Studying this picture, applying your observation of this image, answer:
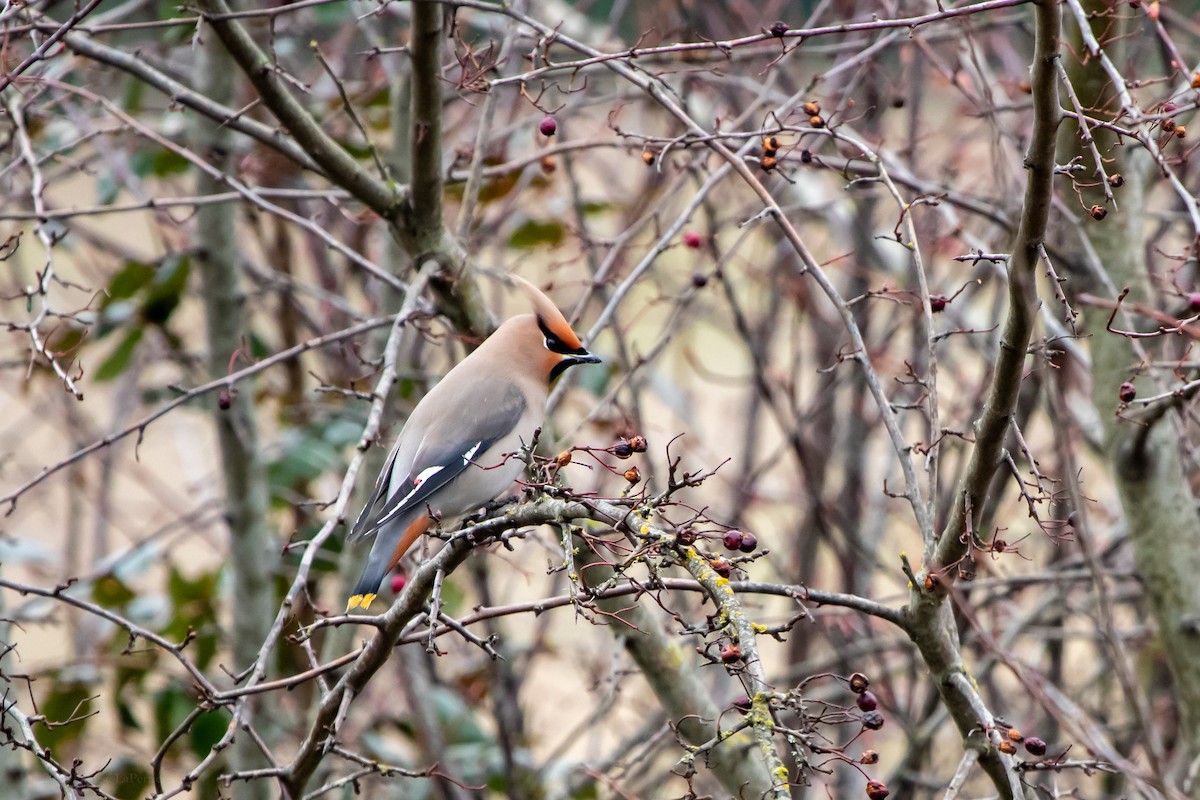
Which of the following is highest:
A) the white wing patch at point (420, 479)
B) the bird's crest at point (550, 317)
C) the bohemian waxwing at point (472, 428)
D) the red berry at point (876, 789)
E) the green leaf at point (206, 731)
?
the bird's crest at point (550, 317)

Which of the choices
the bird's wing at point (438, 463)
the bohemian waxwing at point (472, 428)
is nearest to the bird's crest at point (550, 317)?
the bohemian waxwing at point (472, 428)

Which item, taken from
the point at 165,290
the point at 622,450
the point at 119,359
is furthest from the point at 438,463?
the point at 119,359

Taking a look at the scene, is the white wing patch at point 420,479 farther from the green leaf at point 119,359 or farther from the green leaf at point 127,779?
the green leaf at point 119,359

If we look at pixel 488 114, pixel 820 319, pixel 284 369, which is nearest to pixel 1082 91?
pixel 488 114

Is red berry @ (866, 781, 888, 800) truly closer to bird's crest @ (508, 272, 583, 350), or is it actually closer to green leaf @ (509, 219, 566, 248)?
bird's crest @ (508, 272, 583, 350)

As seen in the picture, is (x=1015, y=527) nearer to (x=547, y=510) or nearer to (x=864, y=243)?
(x=864, y=243)

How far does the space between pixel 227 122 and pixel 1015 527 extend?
16.1ft

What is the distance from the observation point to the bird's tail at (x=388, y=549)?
279 cm

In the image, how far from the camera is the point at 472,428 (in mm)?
3074

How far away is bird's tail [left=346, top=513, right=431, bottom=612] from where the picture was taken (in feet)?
9.15

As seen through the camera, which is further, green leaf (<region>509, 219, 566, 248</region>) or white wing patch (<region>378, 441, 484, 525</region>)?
green leaf (<region>509, 219, 566, 248</region>)

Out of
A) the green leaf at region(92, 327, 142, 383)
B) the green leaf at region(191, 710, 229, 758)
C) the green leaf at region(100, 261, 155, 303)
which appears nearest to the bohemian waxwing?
the green leaf at region(191, 710, 229, 758)

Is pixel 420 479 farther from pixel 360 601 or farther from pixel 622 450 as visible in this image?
pixel 622 450

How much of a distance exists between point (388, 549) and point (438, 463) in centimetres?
22
